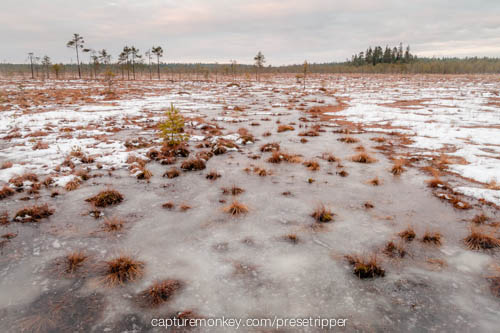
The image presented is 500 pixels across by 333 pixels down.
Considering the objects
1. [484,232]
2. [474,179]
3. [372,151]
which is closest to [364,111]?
[372,151]

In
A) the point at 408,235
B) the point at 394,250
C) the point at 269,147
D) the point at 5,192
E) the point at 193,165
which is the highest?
the point at 269,147

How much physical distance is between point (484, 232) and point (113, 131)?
17695mm

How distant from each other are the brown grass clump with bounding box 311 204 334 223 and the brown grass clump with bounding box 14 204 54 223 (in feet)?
22.9

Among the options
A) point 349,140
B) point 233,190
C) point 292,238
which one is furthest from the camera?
point 349,140

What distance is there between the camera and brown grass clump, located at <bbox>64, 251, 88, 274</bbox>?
4.92 metres

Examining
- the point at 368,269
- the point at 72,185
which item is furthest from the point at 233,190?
the point at 72,185

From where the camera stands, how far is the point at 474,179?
29.4 ft

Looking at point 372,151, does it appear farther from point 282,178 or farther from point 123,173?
point 123,173

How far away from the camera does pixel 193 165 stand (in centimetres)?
1061

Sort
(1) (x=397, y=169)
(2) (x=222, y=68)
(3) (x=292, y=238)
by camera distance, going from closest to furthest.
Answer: (3) (x=292, y=238) → (1) (x=397, y=169) → (2) (x=222, y=68)

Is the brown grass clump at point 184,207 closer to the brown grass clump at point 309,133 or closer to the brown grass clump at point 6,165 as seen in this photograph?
the brown grass clump at point 6,165

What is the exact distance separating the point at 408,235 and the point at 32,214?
9180 mm

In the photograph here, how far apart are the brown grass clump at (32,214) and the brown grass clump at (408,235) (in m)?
8.77

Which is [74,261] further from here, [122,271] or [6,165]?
[6,165]
